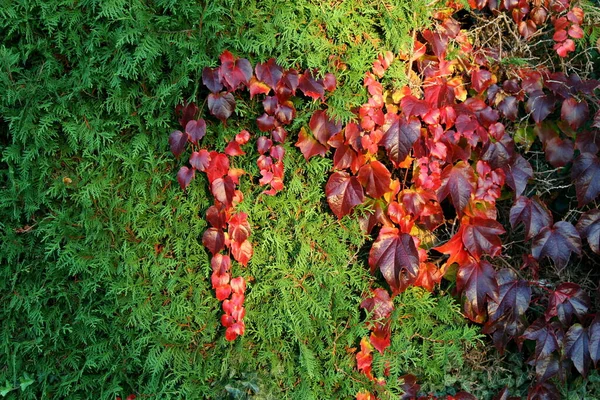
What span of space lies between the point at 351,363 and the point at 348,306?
0.76 ft

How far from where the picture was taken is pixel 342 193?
2.03 m

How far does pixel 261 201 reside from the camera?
6.82 feet

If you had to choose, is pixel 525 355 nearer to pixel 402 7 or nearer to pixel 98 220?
pixel 402 7

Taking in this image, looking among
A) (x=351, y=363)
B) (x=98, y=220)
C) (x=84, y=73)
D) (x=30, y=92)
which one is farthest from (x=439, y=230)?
(x=30, y=92)

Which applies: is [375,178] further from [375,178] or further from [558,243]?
[558,243]

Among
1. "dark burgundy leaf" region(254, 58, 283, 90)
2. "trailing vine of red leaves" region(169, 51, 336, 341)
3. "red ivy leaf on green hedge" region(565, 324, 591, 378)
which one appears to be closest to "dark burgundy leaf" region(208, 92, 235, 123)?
"trailing vine of red leaves" region(169, 51, 336, 341)

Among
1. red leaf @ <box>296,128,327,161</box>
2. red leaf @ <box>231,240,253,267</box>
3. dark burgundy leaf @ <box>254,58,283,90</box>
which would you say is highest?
dark burgundy leaf @ <box>254,58,283,90</box>

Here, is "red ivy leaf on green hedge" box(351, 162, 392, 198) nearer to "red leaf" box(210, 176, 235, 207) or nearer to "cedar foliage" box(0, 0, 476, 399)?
"cedar foliage" box(0, 0, 476, 399)

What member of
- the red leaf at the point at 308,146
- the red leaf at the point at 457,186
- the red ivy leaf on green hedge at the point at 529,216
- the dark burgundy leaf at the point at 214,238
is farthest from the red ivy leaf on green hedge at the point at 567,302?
the dark burgundy leaf at the point at 214,238

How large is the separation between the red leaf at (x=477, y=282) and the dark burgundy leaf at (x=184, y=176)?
1096 mm

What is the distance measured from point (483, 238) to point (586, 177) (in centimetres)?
50

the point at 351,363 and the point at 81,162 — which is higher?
the point at 81,162

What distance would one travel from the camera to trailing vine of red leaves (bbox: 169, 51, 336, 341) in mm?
1908

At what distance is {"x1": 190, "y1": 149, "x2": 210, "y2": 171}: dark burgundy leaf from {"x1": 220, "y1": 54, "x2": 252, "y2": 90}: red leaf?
0.25 metres
